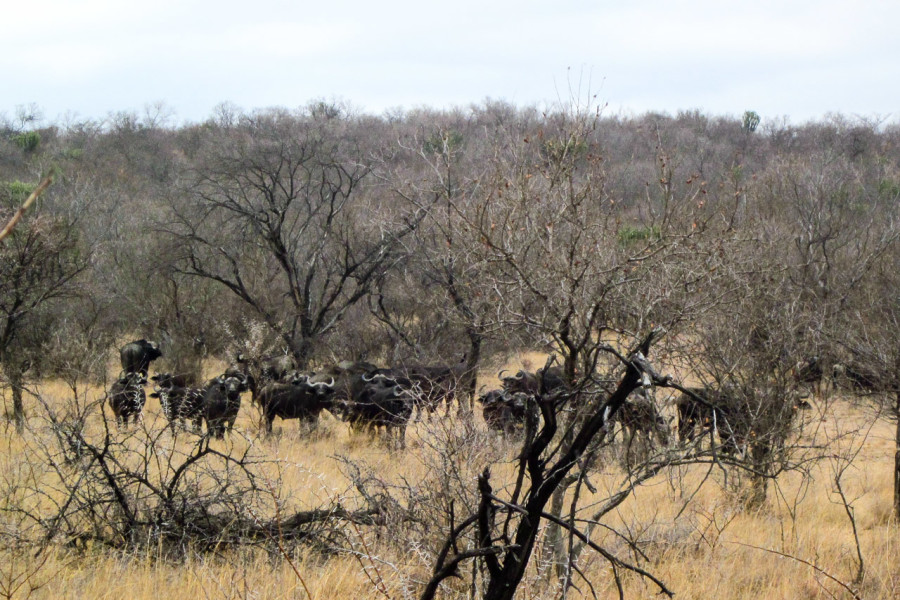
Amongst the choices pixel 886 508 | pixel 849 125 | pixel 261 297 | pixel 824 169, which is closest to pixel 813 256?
pixel 824 169

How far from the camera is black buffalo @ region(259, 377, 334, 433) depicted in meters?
13.1

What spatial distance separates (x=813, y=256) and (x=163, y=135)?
50.9 m

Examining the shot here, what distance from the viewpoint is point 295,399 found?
13273 millimetres

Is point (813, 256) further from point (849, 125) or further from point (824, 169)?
point (849, 125)

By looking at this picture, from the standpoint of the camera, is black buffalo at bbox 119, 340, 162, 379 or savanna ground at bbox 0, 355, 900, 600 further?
black buffalo at bbox 119, 340, 162, 379

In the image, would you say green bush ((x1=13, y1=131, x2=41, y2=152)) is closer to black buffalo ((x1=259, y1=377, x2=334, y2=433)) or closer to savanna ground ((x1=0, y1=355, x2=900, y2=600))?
black buffalo ((x1=259, y1=377, x2=334, y2=433))

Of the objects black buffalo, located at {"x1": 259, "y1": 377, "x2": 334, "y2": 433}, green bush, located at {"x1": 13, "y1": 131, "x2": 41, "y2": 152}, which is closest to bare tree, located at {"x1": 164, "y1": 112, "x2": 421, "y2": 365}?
black buffalo, located at {"x1": 259, "y1": 377, "x2": 334, "y2": 433}

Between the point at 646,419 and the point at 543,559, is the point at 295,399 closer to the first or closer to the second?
the point at 646,419

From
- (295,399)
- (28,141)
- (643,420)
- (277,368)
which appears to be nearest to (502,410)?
(295,399)

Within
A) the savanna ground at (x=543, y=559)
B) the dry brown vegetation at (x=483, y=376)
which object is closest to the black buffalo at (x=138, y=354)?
the dry brown vegetation at (x=483, y=376)

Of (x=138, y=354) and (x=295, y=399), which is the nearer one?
(x=295, y=399)

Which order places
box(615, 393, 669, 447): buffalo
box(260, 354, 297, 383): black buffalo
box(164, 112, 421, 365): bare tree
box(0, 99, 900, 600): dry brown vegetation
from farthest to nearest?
box(164, 112, 421, 365): bare tree, box(260, 354, 297, 383): black buffalo, box(615, 393, 669, 447): buffalo, box(0, 99, 900, 600): dry brown vegetation

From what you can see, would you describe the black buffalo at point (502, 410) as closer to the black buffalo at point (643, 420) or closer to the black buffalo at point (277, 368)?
the black buffalo at point (643, 420)

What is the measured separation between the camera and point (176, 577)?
5281mm
